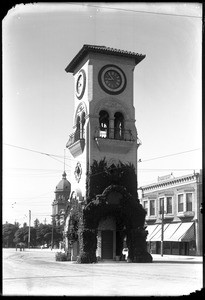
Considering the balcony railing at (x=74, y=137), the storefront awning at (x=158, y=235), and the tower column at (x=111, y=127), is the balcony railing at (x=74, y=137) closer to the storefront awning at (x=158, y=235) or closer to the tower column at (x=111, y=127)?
the tower column at (x=111, y=127)

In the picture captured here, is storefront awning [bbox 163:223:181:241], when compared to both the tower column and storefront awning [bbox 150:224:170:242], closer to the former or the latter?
storefront awning [bbox 150:224:170:242]

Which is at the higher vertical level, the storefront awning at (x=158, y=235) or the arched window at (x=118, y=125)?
the arched window at (x=118, y=125)

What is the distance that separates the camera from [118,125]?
36.7 metres

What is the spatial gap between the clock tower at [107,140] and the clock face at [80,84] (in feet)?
0.27

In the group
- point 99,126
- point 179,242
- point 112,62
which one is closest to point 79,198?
point 99,126

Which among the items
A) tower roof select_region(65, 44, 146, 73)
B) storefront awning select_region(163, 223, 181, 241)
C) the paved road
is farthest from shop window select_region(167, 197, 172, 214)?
the paved road

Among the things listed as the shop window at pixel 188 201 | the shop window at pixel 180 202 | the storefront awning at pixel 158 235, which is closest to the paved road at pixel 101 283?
the shop window at pixel 188 201

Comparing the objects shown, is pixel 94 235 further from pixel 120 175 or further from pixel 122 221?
pixel 120 175

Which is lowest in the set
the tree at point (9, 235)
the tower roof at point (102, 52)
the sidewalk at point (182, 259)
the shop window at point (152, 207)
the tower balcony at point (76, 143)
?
the tree at point (9, 235)

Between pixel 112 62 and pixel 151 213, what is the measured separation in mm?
23044

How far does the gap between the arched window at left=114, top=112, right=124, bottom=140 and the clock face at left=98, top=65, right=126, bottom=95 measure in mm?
1914

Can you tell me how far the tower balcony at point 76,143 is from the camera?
34625mm

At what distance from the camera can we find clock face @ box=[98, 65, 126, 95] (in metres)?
34.9

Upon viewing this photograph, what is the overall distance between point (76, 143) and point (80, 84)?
5.09 m
